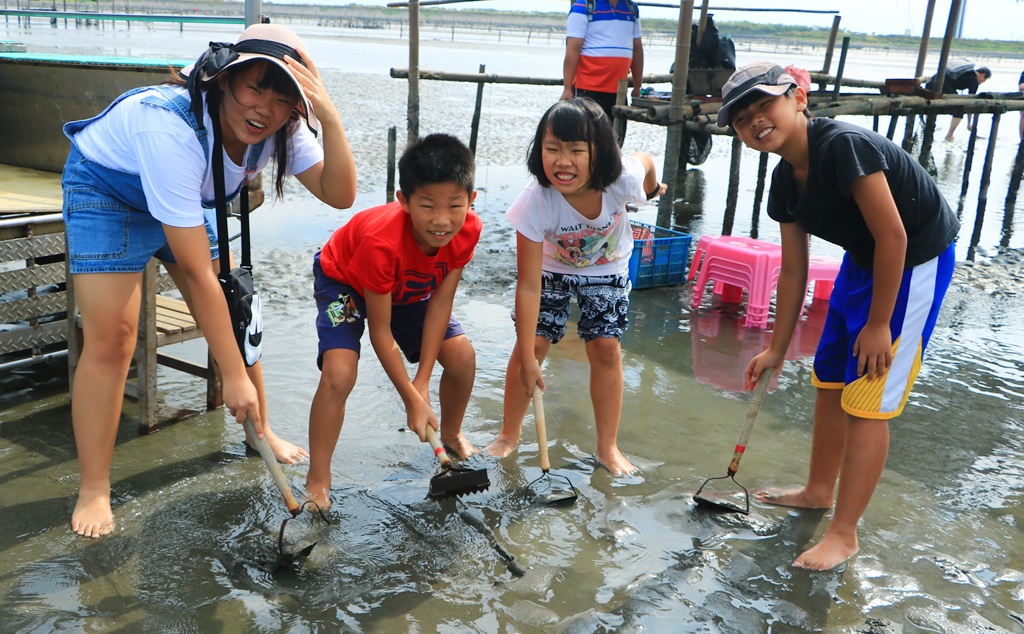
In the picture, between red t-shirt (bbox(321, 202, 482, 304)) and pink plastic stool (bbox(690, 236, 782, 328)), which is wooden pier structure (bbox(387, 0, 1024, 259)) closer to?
pink plastic stool (bbox(690, 236, 782, 328))

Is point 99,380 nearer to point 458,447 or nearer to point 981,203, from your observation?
point 458,447

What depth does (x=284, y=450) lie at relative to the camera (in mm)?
3588

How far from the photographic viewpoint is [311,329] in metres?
5.17

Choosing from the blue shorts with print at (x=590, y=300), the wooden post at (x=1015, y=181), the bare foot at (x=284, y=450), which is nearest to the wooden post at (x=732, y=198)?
the wooden post at (x=1015, y=181)

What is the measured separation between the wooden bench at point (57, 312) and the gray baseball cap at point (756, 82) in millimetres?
2350

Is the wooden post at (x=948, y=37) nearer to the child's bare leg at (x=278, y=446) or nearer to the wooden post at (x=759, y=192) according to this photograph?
the wooden post at (x=759, y=192)

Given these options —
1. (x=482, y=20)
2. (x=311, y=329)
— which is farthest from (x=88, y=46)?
(x=482, y=20)

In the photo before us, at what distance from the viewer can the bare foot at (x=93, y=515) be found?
293 centimetres

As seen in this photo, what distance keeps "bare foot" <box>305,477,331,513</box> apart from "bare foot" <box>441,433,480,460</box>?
0.68 meters

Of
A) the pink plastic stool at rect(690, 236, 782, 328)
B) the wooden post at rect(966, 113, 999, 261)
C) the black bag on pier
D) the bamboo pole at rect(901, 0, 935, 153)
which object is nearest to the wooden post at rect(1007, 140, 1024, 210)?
the wooden post at rect(966, 113, 999, 261)

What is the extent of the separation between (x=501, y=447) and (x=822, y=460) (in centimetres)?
134

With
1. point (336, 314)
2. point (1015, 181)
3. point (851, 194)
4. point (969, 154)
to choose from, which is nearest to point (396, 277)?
point (336, 314)

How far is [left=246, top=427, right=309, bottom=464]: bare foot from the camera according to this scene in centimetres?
355

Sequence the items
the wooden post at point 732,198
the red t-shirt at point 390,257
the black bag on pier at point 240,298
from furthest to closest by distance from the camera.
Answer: the wooden post at point 732,198, the red t-shirt at point 390,257, the black bag on pier at point 240,298
